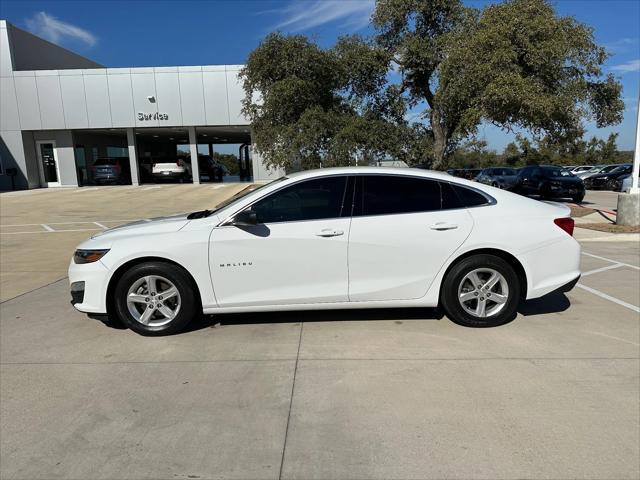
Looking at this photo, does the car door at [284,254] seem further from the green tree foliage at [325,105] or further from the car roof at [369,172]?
the green tree foliage at [325,105]

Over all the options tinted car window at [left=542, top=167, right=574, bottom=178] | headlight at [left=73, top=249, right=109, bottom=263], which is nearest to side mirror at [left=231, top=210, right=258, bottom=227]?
headlight at [left=73, top=249, right=109, bottom=263]

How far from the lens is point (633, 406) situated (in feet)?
10.6

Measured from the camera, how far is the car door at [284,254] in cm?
438

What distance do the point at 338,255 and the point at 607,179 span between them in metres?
28.0

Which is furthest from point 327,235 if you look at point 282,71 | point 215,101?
point 215,101

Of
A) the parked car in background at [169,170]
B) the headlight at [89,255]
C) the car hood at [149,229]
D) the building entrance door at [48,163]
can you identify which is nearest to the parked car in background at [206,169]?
the parked car in background at [169,170]

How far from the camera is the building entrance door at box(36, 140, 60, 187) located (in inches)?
1193

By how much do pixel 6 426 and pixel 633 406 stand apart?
4.23 m

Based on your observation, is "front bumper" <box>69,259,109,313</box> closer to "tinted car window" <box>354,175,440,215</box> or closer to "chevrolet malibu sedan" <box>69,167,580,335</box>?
"chevrolet malibu sedan" <box>69,167,580,335</box>

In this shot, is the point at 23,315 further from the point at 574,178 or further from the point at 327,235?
the point at 574,178

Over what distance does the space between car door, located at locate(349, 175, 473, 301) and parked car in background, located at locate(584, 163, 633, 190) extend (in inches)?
1053

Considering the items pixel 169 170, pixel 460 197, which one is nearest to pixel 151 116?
pixel 169 170

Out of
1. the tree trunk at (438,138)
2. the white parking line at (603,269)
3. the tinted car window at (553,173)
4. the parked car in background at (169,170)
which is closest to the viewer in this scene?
the white parking line at (603,269)

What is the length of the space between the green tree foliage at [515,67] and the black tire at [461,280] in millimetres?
8246
